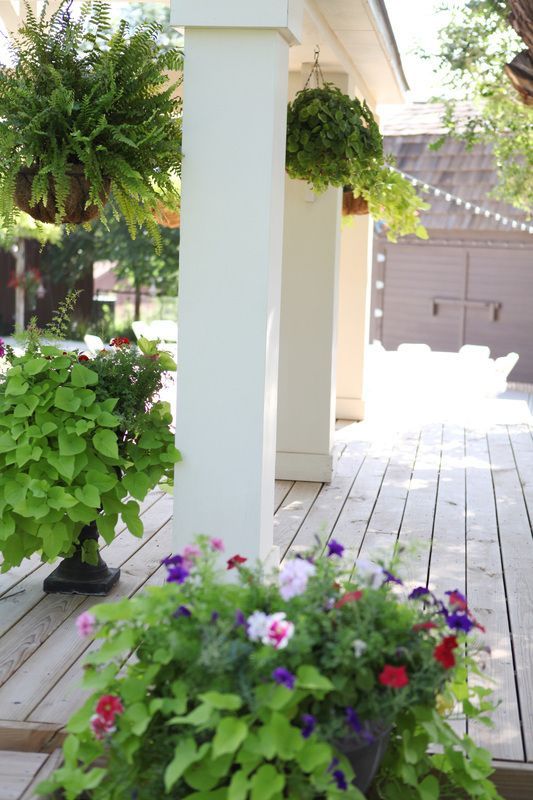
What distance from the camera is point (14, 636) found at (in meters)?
3.76

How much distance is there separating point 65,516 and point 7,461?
0.98 feet

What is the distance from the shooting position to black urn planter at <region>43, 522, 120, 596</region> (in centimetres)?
419

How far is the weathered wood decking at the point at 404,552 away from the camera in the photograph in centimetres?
309

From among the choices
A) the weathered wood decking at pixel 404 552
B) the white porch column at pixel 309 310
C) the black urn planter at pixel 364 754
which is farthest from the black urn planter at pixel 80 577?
the white porch column at pixel 309 310

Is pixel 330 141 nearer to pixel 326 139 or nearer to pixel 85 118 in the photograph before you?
pixel 326 139

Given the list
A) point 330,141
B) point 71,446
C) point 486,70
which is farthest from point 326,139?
point 486,70

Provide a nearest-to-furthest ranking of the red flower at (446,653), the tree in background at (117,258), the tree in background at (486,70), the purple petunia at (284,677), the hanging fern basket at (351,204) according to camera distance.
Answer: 1. the purple petunia at (284,677)
2. the red flower at (446,653)
3. the hanging fern basket at (351,204)
4. the tree in background at (486,70)
5. the tree in background at (117,258)

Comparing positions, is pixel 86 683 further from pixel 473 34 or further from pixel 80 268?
pixel 80 268

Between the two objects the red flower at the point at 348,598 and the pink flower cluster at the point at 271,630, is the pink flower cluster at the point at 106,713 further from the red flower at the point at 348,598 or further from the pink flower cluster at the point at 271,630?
the red flower at the point at 348,598

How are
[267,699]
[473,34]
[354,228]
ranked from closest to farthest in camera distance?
[267,699]
[354,228]
[473,34]

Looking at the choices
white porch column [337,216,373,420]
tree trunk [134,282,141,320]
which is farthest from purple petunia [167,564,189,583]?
tree trunk [134,282,141,320]

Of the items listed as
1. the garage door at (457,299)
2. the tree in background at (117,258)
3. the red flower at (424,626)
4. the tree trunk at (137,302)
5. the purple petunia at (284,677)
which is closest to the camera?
the purple petunia at (284,677)

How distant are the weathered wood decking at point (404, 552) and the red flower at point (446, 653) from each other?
251 millimetres

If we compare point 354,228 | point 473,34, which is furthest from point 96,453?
point 473,34
